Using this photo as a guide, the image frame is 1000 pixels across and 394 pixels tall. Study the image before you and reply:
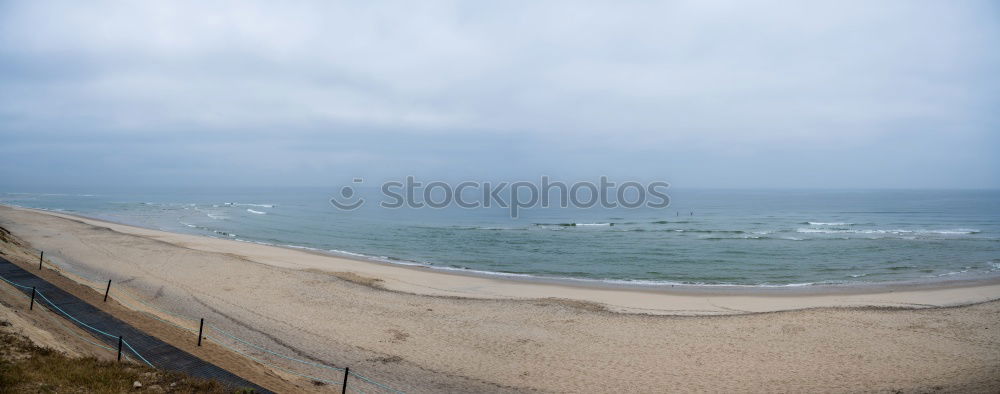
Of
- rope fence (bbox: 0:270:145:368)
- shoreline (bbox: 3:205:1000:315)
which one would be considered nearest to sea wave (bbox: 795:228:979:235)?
shoreline (bbox: 3:205:1000:315)

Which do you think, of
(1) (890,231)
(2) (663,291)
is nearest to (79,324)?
(2) (663,291)

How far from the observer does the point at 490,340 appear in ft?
48.4

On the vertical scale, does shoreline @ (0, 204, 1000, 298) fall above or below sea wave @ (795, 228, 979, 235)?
below

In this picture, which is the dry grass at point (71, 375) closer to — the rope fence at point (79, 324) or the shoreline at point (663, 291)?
the rope fence at point (79, 324)

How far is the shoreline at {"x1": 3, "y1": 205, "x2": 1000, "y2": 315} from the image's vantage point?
19953mm

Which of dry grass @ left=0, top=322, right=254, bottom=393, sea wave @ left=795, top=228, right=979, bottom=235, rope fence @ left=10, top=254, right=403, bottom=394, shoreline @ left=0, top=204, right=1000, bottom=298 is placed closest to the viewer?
dry grass @ left=0, top=322, right=254, bottom=393

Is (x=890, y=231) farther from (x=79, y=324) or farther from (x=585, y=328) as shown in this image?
(x=79, y=324)

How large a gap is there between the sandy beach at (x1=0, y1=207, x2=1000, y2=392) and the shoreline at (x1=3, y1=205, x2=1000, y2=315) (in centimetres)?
15

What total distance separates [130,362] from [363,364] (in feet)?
15.7

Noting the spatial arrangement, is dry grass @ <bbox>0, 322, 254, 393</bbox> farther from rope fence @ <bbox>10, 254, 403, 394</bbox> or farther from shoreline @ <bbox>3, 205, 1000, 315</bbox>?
shoreline @ <bbox>3, 205, 1000, 315</bbox>

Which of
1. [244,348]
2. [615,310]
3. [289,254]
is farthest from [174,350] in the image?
[289,254]

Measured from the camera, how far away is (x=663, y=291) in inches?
913

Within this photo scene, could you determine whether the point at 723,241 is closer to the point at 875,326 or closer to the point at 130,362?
the point at 875,326

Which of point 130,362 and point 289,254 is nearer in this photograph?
point 130,362
